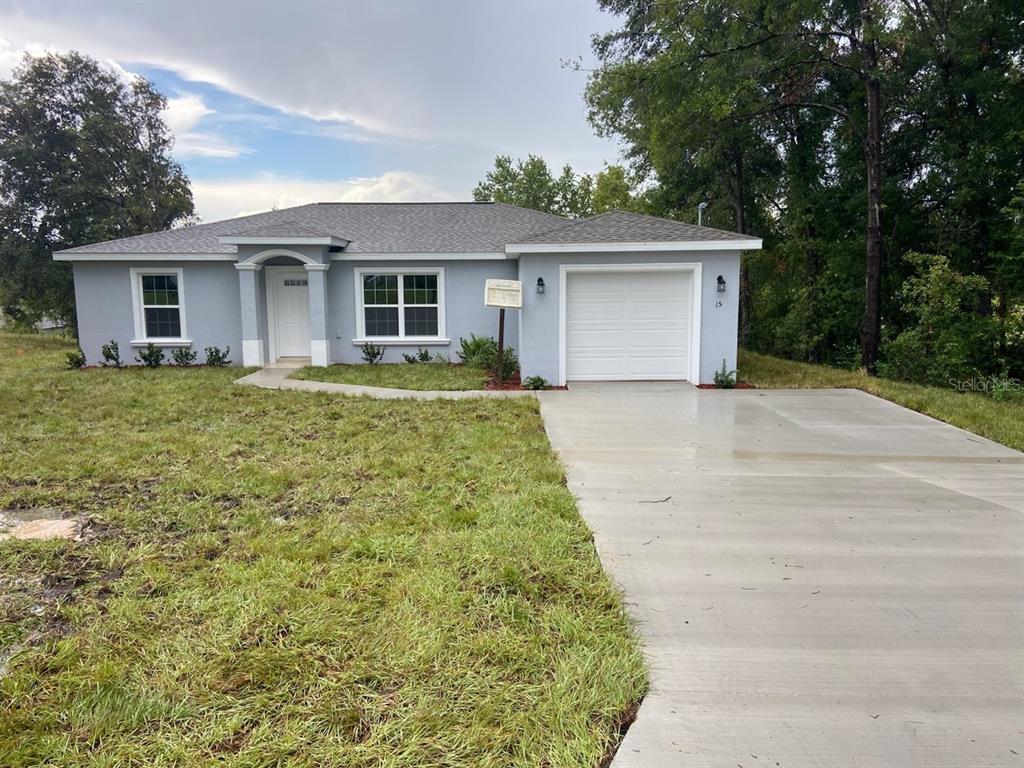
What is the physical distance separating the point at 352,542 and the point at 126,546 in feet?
4.74

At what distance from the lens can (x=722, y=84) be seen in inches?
507

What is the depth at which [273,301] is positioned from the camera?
13883 mm

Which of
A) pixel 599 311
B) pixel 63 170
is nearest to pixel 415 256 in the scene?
pixel 599 311

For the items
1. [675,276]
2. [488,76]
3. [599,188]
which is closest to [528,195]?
[599,188]

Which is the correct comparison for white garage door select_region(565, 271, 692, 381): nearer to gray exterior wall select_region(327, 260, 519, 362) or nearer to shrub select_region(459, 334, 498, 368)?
shrub select_region(459, 334, 498, 368)

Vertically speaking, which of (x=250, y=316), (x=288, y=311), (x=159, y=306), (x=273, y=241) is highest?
(x=273, y=241)

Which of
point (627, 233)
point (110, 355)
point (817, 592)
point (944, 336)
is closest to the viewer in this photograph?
point (817, 592)

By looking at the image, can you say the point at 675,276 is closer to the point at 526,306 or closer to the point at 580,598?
the point at 526,306

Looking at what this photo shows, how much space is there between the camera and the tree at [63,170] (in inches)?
815

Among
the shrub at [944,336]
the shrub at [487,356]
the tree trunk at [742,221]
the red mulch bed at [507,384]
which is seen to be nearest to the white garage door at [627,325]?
the red mulch bed at [507,384]

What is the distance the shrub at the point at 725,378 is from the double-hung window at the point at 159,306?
471 inches

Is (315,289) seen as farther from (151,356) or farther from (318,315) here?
(151,356)

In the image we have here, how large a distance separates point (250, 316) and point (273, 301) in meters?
1.02

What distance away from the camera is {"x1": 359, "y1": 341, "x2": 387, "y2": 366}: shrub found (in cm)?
1353
